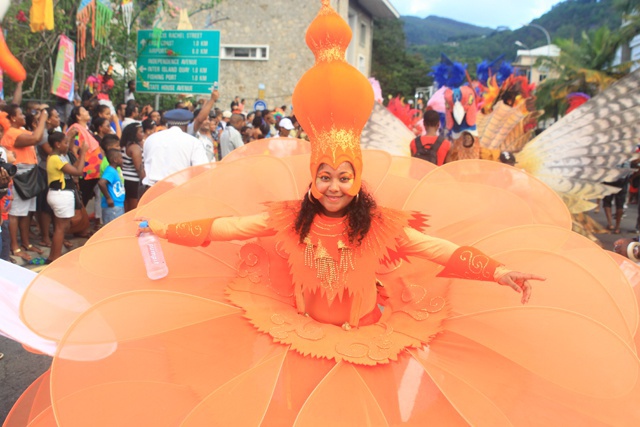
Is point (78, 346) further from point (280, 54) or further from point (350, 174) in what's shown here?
point (280, 54)

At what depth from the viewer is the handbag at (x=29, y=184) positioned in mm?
5754

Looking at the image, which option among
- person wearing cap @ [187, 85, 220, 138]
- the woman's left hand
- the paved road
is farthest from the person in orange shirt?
the woman's left hand

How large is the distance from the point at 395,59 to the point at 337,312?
46.5 metres

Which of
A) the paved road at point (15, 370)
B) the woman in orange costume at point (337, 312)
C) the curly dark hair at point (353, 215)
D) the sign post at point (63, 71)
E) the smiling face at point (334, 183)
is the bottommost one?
the paved road at point (15, 370)

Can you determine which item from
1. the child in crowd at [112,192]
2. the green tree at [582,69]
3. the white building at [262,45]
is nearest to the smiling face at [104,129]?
the child in crowd at [112,192]

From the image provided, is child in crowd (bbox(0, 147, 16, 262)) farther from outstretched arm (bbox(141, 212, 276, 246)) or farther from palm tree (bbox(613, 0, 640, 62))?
palm tree (bbox(613, 0, 640, 62))

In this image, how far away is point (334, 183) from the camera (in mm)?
2455

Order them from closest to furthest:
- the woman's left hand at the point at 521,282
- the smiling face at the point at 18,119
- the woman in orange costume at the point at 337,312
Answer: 1. the woman in orange costume at the point at 337,312
2. the woman's left hand at the point at 521,282
3. the smiling face at the point at 18,119

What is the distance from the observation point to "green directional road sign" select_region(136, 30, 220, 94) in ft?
36.4

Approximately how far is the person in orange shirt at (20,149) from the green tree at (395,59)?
1598 inches

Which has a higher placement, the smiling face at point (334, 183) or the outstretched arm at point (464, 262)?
the smiling face at point (334, 183)

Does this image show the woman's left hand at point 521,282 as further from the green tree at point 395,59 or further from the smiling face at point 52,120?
the green tree at point 395,59

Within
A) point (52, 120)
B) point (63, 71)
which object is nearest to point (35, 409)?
point (52, 120)

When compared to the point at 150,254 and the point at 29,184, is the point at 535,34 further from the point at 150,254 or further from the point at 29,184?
the point at 150,254
